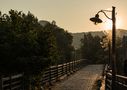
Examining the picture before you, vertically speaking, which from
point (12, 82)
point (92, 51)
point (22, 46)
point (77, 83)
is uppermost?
point (92, 51)

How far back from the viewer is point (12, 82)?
19938 millimetres

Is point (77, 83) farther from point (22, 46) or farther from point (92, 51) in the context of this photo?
point (92, 51)

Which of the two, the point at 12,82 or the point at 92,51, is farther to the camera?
the point at 92,51

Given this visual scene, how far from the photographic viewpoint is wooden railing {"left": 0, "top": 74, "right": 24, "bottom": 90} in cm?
1825

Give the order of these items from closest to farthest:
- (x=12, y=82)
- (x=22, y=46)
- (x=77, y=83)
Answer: (x=12, y=82) < (x=22, y=46) < (x=77, y=83)

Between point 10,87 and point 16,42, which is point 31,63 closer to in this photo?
point 16,42

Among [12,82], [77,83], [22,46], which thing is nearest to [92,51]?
[77,83]

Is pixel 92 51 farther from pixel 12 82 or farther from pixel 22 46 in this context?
pixel 12 82

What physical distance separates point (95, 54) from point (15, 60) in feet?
270

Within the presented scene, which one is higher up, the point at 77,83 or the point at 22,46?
the point at 22,46

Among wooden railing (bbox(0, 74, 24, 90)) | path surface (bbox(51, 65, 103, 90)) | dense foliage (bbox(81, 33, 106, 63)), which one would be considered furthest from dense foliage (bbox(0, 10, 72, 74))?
dense foliage (bbox(81, 33, 106, 63))

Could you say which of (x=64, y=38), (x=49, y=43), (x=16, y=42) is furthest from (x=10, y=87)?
(x=64, y=38)

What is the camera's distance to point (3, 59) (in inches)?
891

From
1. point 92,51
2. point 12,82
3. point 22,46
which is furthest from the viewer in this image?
point 92,51
